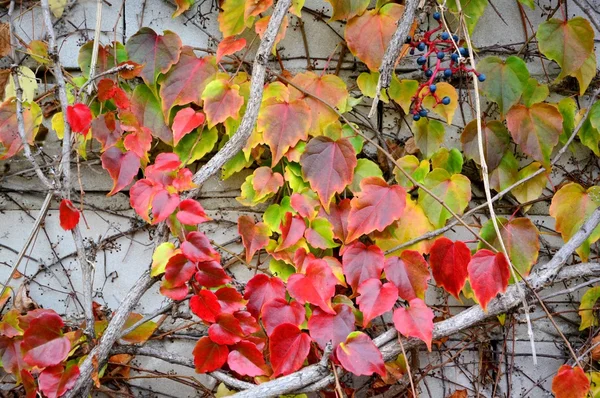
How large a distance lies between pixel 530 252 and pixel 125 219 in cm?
119

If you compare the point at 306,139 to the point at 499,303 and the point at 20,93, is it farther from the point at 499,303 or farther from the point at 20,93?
the point at 20,93

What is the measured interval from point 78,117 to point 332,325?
0.83 metres

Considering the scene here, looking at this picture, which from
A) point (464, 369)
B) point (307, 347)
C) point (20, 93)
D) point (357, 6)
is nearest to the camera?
point (307, 347)

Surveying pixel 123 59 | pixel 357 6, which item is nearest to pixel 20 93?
pixel 123 59

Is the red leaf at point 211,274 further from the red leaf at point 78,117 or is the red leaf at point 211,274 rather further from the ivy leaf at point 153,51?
the ivy leaf at point 153,51

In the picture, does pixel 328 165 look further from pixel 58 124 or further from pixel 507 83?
pixel 58 124

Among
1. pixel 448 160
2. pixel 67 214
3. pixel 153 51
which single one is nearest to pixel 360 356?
pixel 448 160

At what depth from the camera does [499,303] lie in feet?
4.97

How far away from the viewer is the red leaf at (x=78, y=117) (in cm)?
150

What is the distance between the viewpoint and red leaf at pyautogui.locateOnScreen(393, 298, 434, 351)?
4.72ft

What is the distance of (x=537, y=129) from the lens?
1716 mm

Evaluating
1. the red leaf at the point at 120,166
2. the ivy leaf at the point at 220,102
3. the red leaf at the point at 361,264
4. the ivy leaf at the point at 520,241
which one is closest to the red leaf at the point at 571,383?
the ivy leaf at the point at 520,241

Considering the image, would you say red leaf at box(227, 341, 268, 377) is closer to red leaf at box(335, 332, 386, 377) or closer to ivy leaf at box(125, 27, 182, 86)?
red leaf at box(335, 332, 386, 377)

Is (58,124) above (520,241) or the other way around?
above
